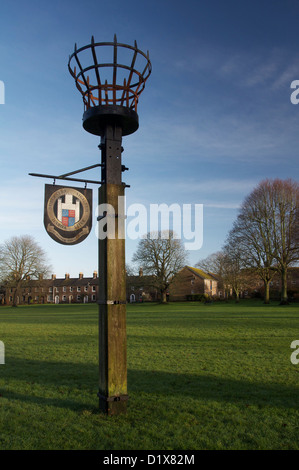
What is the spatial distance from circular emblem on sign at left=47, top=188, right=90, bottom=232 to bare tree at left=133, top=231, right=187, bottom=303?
60530 millimetres

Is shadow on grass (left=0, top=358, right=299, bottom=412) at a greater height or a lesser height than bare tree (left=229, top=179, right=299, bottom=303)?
lesser

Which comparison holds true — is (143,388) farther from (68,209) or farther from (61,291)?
(61,291)

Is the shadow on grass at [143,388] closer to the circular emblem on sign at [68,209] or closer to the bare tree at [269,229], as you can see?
the circular emblem on sign at [68,209]

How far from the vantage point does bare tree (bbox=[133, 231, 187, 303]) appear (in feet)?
219

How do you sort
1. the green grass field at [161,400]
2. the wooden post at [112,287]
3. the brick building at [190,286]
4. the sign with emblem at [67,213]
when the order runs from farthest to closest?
the brick building at [190,286] → the sign with emblem at [67,213] → the wooden post at [112,287] → the green grass field at [161,400]

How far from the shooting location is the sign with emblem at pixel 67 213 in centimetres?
610

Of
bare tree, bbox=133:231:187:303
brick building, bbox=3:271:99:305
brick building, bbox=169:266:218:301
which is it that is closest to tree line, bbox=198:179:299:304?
bare tree, bbox=133:231:187:303

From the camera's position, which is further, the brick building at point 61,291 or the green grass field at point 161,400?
the brick building at point 61,291

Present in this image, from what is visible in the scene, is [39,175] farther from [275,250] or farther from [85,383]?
[275,250]

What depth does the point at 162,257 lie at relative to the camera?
67.4m

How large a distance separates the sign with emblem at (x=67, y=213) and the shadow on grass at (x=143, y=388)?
295cm

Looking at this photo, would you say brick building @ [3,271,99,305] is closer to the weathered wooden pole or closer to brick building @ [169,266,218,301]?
brick building @ [169,266,218,301]

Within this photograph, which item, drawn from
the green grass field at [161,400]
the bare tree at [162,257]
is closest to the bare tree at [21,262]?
the bare tree at [162,257]

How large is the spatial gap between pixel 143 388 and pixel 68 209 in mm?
4059
